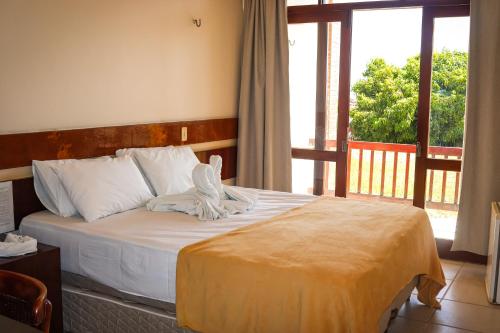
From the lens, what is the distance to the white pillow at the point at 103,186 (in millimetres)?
3004

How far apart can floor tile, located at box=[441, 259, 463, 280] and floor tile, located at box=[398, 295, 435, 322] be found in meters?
0.68

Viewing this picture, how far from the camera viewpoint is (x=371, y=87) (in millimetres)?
4707

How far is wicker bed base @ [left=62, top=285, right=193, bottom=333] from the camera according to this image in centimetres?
249

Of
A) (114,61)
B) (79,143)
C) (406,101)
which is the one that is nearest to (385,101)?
(406,101)

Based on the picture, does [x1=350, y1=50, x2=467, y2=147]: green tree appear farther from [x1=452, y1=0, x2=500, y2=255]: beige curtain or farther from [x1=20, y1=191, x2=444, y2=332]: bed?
[x1=20, y1=191, x2=444, y2=332]: bed

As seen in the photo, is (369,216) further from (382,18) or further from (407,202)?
(382,18)

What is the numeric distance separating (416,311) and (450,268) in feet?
3.41

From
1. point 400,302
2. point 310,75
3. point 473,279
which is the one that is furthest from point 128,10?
point 473,279

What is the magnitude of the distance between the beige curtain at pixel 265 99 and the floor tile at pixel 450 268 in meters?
1.56

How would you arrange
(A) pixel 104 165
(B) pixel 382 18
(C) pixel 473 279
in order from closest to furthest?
(A) pixel 104 165 < (C) pixel 473 279 < (B) pixel 382 18

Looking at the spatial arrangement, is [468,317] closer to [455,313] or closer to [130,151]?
[455,313]

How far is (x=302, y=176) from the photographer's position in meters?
5.13

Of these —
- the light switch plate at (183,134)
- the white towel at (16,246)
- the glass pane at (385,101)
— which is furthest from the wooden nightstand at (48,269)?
the glass pane at (385,101)

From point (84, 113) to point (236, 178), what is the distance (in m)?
2.00
